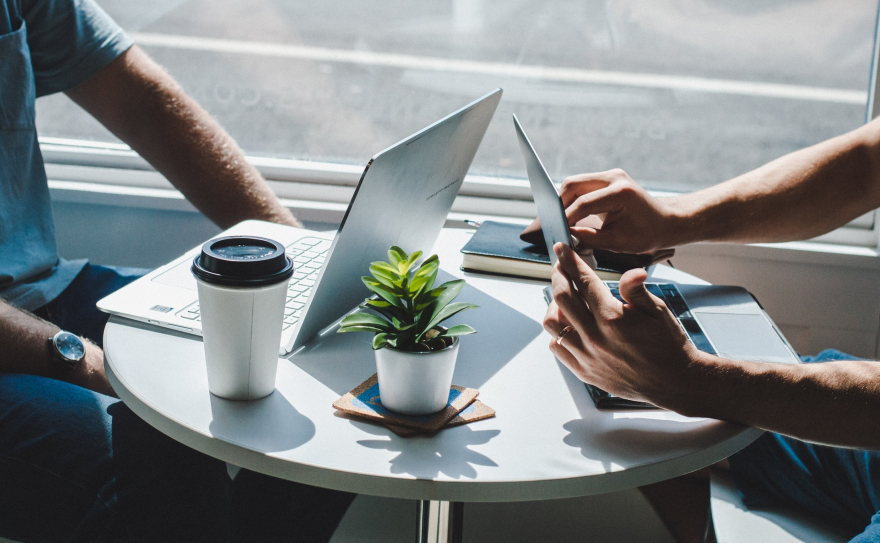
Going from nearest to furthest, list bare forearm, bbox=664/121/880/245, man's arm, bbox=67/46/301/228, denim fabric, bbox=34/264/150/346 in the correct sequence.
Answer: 1. bare forearm, bbox=664/121/880/245
2. denim fabric, bbox=34/264/150/346
3. man's arm, bbox=67/46/301/228

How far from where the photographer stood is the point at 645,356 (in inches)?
27.1

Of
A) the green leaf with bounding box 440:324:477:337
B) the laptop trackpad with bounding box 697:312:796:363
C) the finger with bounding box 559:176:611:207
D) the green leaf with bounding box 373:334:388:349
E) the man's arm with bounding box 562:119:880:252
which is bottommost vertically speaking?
the green leaf with bounding box 373:334:388:349

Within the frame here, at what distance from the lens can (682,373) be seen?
0.70 metres

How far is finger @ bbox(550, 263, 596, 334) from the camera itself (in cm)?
72

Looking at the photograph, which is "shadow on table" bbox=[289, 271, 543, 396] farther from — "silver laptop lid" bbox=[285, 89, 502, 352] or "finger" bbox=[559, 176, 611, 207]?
"finger" bbox=[559, 176, 611, 207]

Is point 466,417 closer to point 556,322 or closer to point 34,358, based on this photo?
point 556,322

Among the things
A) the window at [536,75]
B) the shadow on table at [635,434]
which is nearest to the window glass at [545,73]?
the window at [536,75]

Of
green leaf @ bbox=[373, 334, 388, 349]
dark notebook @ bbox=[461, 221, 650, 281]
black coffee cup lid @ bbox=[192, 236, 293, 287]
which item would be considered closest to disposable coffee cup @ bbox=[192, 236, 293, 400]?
black coffee cup lid @ bbox=[192, 236, 293, 287]

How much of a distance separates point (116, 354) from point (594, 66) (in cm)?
148

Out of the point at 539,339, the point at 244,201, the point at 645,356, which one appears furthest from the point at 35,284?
the point at 645,356

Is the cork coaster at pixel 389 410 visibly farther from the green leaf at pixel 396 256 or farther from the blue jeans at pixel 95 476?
the blue jeans at pixel 95 476

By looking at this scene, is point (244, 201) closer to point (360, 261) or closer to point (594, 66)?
point (360, 261)

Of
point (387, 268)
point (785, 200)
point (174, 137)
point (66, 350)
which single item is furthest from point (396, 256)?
point (174, 137)

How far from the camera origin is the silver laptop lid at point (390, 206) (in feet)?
2.37
